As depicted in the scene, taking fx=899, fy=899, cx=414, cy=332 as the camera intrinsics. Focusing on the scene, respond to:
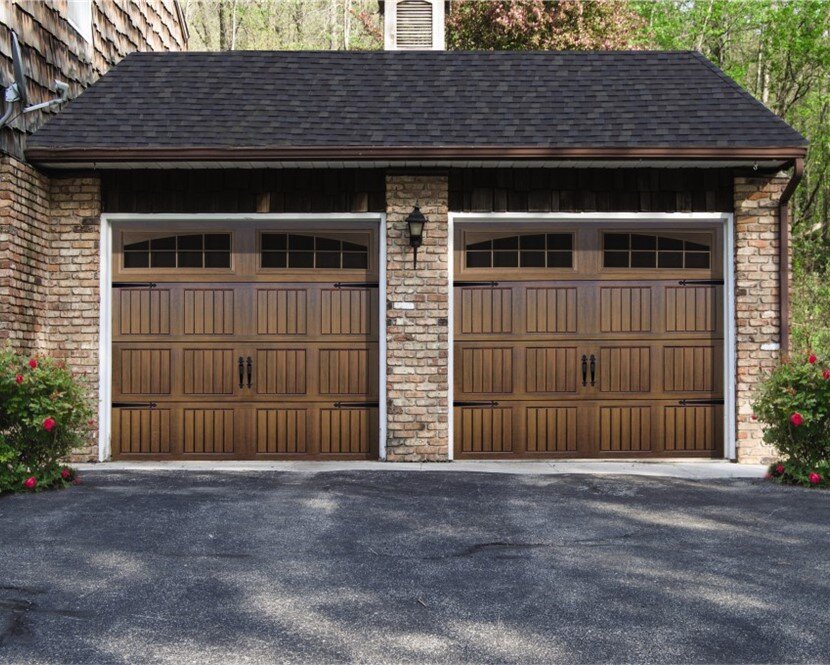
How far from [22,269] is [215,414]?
2445mm

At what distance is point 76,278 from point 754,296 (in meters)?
7.20

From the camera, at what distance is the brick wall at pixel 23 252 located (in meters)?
8.68

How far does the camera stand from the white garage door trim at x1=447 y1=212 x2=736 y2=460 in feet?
31.4

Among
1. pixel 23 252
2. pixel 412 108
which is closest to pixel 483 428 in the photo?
pixel 412 108

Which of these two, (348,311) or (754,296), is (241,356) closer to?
(348,311)

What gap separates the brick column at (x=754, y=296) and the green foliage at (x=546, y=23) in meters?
10.7

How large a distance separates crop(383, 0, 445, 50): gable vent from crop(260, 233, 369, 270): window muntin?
3.93 m

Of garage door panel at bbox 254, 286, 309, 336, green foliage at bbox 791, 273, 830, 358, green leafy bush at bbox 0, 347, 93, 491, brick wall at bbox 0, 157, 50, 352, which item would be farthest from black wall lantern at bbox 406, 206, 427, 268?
green foliage at bbox 791, 273, 830, 358

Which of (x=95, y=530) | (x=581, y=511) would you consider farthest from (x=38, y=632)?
(x=581, y=511)

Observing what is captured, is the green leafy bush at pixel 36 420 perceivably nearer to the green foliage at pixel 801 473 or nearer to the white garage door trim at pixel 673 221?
the white garage door trim at pixel 673 221

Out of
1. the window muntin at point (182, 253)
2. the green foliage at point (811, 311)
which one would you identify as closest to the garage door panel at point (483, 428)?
the window muntin at point (182, 253)

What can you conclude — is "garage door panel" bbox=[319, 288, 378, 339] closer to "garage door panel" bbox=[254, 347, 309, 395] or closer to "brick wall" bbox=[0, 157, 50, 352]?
"garage door panel" bbox=[254, 347, 309, 395]

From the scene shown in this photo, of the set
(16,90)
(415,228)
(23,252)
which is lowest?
(23,252)

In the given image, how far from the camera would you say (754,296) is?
31.2ft
